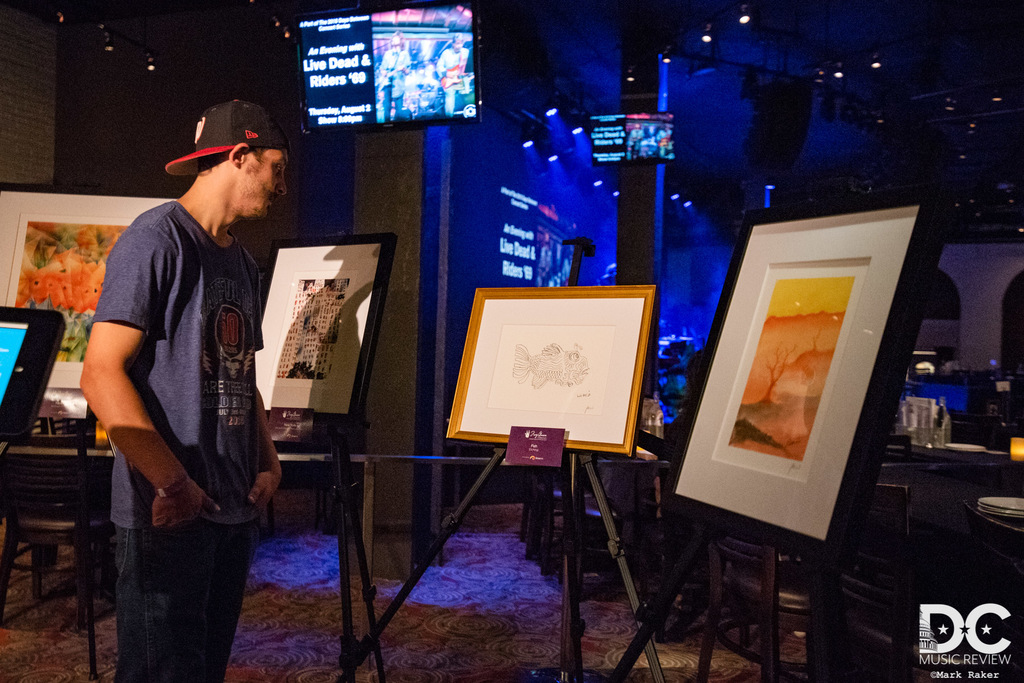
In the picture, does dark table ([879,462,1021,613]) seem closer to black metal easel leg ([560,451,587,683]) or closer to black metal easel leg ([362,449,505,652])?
black metal easel leg ([560,451,587,683])

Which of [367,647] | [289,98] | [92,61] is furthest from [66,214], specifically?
[92,61]

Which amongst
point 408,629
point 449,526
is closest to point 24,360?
point 449,526

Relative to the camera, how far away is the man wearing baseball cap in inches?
57.6

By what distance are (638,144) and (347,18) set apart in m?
3.81

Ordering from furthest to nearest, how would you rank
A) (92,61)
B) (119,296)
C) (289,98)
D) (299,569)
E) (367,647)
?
(92,61), (289,98), (299,569), (367,647), (119,296)

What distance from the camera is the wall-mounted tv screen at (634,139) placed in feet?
24.2

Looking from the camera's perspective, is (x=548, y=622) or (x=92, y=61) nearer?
(x=548, y=622)

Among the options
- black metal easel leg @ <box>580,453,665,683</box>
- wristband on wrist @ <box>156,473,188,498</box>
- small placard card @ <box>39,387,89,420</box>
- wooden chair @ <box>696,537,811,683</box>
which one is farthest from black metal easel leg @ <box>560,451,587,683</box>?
small placard card @ <box>39,387,89,420</box>

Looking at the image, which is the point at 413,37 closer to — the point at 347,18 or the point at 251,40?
the point at 347,18

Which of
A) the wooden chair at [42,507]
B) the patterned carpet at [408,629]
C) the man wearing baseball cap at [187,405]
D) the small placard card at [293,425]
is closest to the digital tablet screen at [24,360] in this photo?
the man wearing baseball cap at [187,405]

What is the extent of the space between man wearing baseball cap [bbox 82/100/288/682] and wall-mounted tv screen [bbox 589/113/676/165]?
6145 millimetres

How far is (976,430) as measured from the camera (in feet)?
15.8

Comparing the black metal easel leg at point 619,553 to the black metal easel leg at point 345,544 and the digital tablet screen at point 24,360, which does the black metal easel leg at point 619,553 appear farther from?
the digital tablet screen at point 24,360

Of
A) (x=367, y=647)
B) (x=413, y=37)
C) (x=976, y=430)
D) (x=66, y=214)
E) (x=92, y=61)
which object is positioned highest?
(x=92, y=61)
